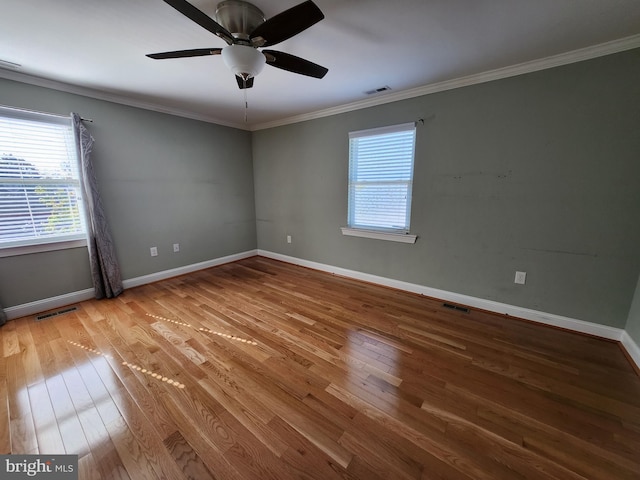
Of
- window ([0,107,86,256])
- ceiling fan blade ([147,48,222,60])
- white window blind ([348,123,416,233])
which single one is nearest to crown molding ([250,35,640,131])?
white window blind ([348,123,416,233])

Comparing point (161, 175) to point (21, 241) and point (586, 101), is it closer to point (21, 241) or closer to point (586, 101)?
point (21, 241)

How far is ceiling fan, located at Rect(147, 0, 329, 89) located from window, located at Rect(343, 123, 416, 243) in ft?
5.14

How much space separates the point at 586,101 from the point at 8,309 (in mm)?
5588

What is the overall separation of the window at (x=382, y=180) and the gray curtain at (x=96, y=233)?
301 cm

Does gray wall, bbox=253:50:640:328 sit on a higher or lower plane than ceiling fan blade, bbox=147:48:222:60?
lower

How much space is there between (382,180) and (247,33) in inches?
80.9

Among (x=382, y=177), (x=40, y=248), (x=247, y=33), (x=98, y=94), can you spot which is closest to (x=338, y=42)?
(x=247, y=33)

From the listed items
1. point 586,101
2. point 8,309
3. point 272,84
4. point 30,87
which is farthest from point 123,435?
point 586,101

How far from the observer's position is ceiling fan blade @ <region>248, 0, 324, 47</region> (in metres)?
1.23

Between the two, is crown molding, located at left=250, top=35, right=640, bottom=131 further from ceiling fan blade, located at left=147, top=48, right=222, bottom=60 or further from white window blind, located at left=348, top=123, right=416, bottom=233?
ceiling fan blade, located at left=147, top=48, right=222, bottom=60

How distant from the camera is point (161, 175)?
11.2 ft

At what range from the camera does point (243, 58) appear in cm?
157

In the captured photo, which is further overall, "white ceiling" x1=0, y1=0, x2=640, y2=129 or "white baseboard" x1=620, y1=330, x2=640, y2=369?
"white baseboard" x1=620, y1=330, x2=640, y2=369
